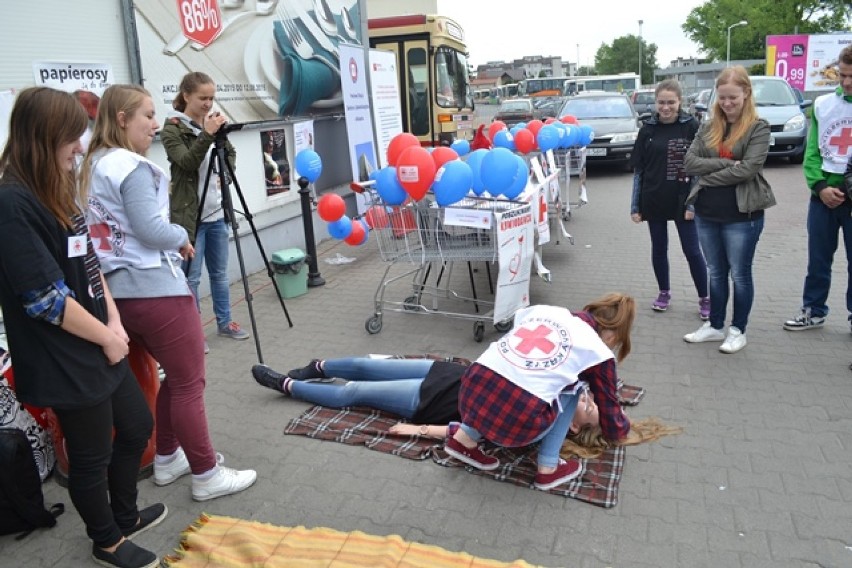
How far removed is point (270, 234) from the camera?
26.0 feet

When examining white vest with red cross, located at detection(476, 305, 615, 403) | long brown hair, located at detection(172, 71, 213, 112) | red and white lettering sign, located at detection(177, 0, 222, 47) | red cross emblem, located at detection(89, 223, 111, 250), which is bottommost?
white vest with red cross, located at detection(476, 305, 615, 403)

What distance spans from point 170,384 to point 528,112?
23421mm

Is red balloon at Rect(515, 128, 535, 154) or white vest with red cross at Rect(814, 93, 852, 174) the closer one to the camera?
white vest with red cross at Rect(814, 93, 852, 174)

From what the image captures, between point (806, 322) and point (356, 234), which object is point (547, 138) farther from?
point (806, 322)

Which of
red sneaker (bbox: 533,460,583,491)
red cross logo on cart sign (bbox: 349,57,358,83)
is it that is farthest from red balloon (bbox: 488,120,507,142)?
red sneaker (bbox: 533,460,583,491)

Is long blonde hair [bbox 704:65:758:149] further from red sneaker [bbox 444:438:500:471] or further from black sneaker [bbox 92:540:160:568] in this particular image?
black sneaker [bbox 92:540:160:568]

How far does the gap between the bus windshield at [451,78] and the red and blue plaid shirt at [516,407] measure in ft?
34.4

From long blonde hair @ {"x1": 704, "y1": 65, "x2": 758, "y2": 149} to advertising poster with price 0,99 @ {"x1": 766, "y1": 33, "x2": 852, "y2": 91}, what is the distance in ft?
79.1

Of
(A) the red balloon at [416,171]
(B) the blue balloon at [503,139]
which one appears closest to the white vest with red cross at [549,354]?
(A) the red balloon at [416,171]

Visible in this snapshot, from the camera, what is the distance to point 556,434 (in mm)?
3309

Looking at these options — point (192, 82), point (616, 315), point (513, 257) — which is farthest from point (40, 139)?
point (513, 257)

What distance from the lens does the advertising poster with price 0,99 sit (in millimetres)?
24984

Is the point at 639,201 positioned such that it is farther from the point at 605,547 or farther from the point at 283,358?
the point at 605,547

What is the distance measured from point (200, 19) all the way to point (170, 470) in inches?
193
